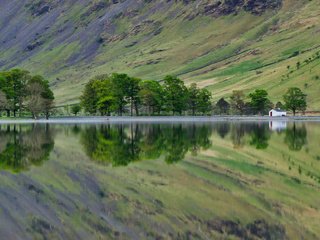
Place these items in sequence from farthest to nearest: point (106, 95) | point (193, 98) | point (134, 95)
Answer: point (193, 98)
point (134, 95)
point (106, 95)

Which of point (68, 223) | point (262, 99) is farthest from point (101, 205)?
point (262, 99)

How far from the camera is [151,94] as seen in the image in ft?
542

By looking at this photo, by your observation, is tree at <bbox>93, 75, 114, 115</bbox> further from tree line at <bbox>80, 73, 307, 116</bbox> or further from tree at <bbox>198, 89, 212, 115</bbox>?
tree at <bbox>198, 89, 212, 115</bbox>

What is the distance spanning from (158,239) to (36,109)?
5224 inches

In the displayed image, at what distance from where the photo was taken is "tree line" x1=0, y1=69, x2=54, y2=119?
15012 cm

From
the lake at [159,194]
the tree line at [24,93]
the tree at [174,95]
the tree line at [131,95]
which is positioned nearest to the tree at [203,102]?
the tree line at [131,95]

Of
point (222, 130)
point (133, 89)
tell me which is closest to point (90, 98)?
point (133, 89)

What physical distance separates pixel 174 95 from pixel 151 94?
7307 millimetres

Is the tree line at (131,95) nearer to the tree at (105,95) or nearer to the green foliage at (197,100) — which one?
the tree at (105,95)

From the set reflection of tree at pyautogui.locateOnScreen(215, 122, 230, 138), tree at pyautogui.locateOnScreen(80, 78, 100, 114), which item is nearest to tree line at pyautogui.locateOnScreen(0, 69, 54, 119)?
tree at pyautogui.locateOnScreen(80, 78, 100, 114)

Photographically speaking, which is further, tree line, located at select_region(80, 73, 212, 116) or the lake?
tree line, located at select_region(80, 73, 212, 116)

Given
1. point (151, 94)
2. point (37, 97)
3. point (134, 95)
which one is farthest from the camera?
point (134, 95)

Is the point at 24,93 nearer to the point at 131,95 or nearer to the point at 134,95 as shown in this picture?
the point at 131,95

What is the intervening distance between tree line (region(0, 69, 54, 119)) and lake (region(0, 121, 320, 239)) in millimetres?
96224
